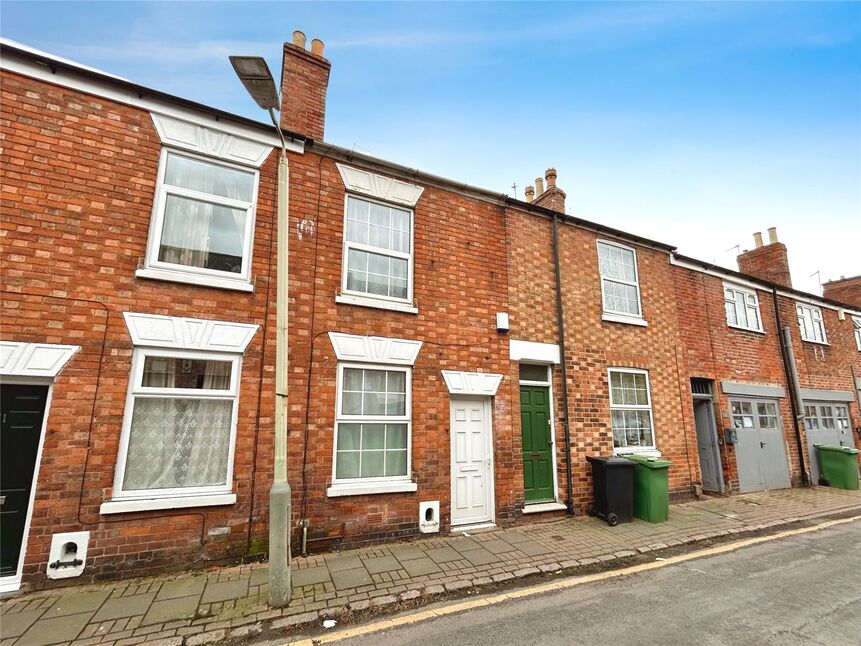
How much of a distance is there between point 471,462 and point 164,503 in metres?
4.53

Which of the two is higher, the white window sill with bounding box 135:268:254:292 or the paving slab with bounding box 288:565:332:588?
the white window sill with bounding box 135:268:254:292

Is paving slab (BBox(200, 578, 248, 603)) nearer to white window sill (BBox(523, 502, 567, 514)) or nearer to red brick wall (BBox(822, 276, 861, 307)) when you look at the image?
white window sill (BBox(523, 502, 567, 514))

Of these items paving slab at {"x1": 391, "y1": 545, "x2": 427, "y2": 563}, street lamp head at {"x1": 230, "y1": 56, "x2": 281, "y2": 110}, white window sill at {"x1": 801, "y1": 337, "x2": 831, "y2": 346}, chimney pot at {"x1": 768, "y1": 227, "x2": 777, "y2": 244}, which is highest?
chimney pot at {"x1": 768, "y1": 227, "x2": 777, "y2": 244}

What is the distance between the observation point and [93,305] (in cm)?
493

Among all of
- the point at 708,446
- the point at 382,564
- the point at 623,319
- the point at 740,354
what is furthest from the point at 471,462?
the point at 740,354

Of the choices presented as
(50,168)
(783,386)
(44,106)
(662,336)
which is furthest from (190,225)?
(783,386)

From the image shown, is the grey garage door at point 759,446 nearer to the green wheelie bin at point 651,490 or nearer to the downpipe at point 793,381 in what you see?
the downpipe at point 793,381

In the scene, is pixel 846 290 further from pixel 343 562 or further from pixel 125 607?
pixel 125 607

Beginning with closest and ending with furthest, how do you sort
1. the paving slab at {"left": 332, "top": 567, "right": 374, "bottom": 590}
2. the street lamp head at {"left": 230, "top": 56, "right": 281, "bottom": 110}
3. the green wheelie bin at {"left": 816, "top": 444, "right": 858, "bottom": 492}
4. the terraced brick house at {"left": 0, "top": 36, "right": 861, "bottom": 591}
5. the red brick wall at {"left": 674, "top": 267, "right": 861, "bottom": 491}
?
the street lamp head at {"left": 230, "top": 56, "right": 281, "bottom": 110} < the paving slab at {"left": 332, "top": 567, "right": 374, "bottom": 590} < the terraced brick house at {"left": 0, "top": 36, "right": 861, "bottom": 591} < the red brick wall at {"left": 674, "top": 267, "right": 861, "bottom": 491} < the green wheelie bin at {"left": 816, "top": 444, "right": 858, "bottom": 492}

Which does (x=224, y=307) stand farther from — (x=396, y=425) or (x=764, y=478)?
(x=764, y=478)

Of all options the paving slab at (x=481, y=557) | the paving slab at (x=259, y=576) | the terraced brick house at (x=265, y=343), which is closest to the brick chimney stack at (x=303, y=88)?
the terraced brick house at (x=265, y=343)

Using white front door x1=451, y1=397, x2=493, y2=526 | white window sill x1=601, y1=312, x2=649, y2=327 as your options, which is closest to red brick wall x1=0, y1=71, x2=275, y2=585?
white front door x1=451, y1=397, x2=493, y2=526

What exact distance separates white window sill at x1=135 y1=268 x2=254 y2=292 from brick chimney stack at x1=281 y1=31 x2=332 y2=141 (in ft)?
10.1

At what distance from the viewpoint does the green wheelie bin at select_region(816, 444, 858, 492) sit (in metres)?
11.2
